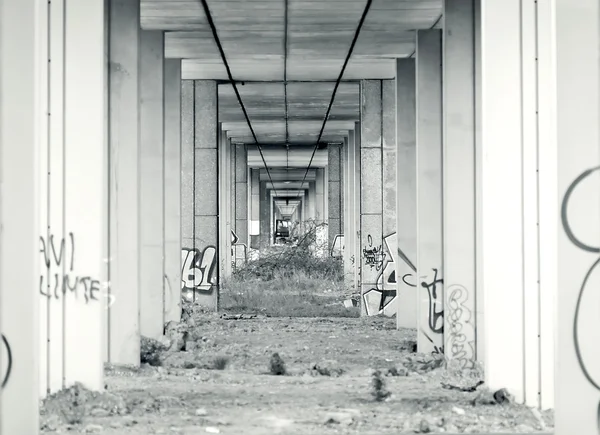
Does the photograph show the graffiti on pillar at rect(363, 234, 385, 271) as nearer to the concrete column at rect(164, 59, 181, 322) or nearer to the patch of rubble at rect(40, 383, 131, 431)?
the concrete column at rect(164, 59, 181, 322)

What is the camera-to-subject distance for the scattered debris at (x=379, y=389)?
11.5 meters

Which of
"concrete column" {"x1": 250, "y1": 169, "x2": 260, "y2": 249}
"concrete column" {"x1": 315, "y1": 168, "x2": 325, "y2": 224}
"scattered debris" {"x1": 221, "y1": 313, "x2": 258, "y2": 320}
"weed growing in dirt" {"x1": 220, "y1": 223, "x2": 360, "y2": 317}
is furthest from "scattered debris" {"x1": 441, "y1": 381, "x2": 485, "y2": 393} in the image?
"concrete column" {"x1": 250, "y1": 169, "x2": 260, "y2": 249}

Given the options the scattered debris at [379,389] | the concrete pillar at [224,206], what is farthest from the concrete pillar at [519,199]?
the concrete pillar at [224,206]

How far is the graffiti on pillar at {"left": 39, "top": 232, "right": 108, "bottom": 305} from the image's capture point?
10.4 meters

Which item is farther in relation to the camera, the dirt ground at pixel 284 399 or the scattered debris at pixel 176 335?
the scattered debris at pixel 176 335

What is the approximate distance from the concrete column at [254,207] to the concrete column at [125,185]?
41.4 meters

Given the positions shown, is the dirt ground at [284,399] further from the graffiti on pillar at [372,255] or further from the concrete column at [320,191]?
the concrete column at [320,191]

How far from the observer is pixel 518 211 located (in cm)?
1007

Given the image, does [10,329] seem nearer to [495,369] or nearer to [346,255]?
[495,369]

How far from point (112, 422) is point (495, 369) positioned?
429 cm

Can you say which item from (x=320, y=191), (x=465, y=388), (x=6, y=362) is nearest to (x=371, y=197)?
(x=465, y=388)

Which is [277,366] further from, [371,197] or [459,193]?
[371,197]

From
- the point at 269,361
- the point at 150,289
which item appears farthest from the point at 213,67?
the point at 269,361

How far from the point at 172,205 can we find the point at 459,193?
784cm
